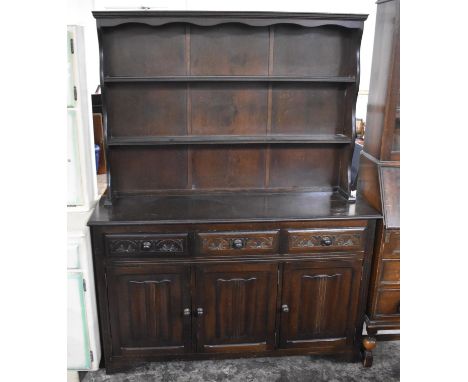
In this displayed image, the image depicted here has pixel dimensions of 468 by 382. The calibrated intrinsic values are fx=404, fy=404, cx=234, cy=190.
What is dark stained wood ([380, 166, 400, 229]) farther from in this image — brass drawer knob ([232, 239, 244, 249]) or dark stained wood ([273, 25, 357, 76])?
brass drawer knob ([232, 239, 244, 249])

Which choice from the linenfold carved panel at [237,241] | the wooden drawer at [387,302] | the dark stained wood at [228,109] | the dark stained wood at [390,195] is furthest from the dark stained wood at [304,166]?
the wooden drawer at [387,302]

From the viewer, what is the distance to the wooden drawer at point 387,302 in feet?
6.20

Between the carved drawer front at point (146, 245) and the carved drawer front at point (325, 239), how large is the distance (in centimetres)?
49

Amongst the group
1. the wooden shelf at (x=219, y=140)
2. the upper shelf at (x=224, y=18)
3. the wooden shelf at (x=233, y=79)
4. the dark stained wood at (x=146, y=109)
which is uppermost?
the upper shelf at (x=224, y=18)

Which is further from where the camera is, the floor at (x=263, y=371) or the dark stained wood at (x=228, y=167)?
the dark stained wood at (x=228, y=167)

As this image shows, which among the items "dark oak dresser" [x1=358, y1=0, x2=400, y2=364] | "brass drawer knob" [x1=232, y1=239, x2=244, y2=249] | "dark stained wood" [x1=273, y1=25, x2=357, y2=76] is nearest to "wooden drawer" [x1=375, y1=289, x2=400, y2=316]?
"dark oak dresser" [x1=358, y1=0, x2=400, y2=364]

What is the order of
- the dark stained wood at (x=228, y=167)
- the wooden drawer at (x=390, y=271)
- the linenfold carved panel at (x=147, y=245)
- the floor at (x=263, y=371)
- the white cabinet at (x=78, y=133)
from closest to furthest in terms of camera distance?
the white cabinet at (x=78, y=133) < the linenfold carved panel at (x=147, y=245) < the wooden drawer at (x=390, y=271) < the floor at (x=263, y=371) < the dark stained wood at (x=228, y=167)

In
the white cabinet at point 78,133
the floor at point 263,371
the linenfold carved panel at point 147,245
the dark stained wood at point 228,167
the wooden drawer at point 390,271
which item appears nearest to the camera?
the white cabinet at point 78,133

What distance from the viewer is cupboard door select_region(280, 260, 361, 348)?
73.1 inches

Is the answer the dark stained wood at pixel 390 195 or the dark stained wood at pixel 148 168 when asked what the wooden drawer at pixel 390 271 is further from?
the dark stained wood at pixel 148 168

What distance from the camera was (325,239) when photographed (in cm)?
181

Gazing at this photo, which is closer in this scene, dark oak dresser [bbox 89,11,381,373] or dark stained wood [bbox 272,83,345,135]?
dark oak dresser [bbox 89,11,381,373]

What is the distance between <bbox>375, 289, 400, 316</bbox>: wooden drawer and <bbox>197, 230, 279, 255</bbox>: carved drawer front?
22.4 inches
